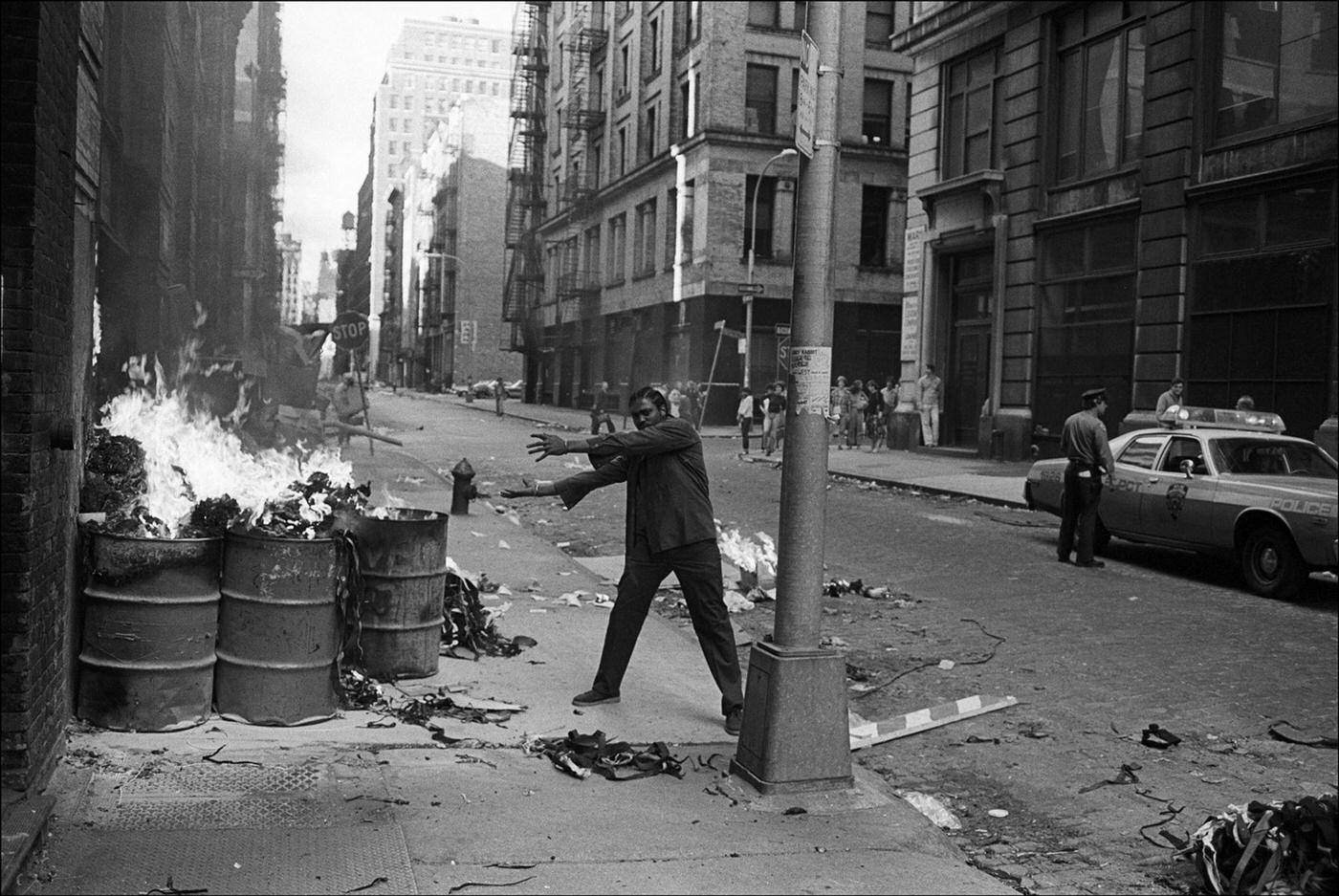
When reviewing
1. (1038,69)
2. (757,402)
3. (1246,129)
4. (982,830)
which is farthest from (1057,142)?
(982,830)

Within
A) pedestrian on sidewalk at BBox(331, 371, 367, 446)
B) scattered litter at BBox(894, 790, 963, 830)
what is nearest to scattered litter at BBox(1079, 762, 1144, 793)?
scattered litter at BBox(894, 790, 963, 830)

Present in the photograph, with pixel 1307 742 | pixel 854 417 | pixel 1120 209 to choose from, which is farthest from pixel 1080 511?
pixel 854 417

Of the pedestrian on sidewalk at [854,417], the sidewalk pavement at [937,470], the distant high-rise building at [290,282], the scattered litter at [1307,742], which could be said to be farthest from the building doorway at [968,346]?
the scattered litter at [1307,742]

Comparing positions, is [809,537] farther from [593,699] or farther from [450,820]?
[450,820]

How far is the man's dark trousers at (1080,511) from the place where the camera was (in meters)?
12.6

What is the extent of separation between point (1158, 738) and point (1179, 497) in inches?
249

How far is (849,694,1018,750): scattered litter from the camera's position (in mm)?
6682

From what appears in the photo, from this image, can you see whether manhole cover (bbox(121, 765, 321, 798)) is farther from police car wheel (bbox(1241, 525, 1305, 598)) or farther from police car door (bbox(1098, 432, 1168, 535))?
police car door (bbox(1098, 432, 1168, 535))

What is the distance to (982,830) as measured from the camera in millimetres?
5371

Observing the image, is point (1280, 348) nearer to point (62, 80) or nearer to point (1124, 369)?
point (1124, 369)

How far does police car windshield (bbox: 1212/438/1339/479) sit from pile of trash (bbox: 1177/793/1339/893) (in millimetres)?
8315

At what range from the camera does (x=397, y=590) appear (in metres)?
6.61

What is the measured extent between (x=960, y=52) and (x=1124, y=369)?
9924 millimetres

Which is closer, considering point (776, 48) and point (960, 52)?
point (960, 52)
